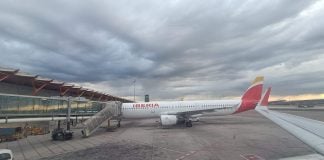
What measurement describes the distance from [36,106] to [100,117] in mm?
8041

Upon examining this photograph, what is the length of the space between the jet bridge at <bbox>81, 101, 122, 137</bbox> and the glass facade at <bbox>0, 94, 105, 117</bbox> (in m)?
2.22

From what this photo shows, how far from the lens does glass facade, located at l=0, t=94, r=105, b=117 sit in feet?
70.6

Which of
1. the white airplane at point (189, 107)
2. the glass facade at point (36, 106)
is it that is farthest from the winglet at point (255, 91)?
the glass facade at point (36, 106)

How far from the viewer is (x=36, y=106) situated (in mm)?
24781

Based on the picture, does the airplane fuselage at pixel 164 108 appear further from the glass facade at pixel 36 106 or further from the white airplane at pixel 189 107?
the glass facade at pixel 36 106

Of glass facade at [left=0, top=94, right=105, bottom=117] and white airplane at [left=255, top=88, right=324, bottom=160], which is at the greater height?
glass facade at [left=0, top=94, right=105, bottom=117]

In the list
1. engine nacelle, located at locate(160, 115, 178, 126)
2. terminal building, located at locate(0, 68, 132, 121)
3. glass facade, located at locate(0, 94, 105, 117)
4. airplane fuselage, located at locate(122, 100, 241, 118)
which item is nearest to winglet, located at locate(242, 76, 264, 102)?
airplane fuselage, located at locate(122, 100, 241, 118)

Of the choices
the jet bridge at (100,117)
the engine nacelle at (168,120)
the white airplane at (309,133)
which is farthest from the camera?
the engine nacelle at (168,120)

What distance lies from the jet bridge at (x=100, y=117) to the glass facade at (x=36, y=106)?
2.22 m

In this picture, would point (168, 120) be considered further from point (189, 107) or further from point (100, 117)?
point (100, 117)

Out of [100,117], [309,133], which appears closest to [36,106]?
[100,117]

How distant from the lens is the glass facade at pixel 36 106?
2153cm

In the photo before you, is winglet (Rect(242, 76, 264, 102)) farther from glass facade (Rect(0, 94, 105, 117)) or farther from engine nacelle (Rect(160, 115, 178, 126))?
glass facade (Rect(0, 94, 105, 117))

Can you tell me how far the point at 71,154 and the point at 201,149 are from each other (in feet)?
27.8
